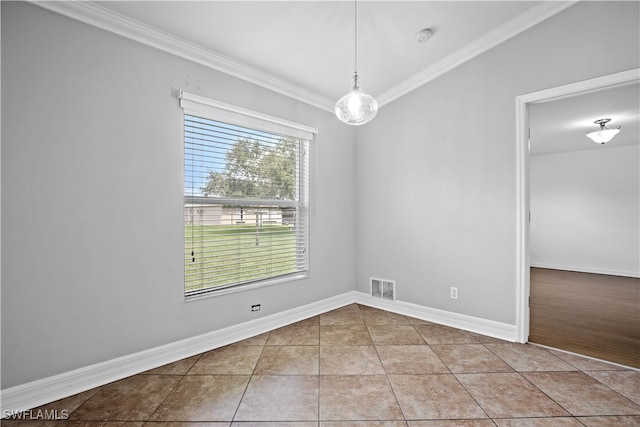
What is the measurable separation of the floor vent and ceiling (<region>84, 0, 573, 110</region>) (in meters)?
2.35

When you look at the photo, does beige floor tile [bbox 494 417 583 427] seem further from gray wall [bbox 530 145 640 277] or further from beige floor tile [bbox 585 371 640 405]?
gray wall [bbox 530 145 640 277]

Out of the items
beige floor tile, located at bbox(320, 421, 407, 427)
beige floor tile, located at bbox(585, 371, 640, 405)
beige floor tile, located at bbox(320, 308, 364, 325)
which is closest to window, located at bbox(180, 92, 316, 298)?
beige floor tile, located at bbox(320, 308, 364, 325)

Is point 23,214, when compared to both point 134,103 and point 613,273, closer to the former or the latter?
point 134,103

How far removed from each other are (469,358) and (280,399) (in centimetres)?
153

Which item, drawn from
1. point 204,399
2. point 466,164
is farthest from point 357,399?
point 466,164

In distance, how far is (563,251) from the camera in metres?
6.02

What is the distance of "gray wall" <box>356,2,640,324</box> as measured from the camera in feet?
7.86

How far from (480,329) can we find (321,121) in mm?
2741

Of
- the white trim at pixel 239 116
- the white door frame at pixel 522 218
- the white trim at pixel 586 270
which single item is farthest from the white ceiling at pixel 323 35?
the white trim at pixel 586 270

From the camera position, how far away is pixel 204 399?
1.86m

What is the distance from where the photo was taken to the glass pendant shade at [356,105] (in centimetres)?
204

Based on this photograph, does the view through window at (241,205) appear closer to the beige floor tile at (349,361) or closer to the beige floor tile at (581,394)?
the beige floor tile at (349,361)

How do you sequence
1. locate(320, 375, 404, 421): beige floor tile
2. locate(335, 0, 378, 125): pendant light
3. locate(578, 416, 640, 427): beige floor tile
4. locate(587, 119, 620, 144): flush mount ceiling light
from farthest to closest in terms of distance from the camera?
locate(587, 119, 620, 144): flush mount ceiling light, locate(335, 0, 378, 125): pendant light, locate(320, 375, 404, 421): beige floor tile, locate(578, 416, 640, 427): beige floor tile

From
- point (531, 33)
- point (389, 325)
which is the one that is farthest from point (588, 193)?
point (389, 325)
